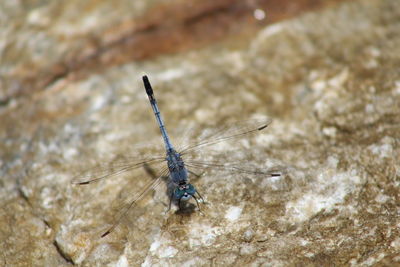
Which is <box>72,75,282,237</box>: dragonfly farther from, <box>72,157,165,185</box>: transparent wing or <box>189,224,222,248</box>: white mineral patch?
<box>189,224,222,248</box>: white mineral patch

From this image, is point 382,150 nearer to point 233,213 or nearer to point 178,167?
point 233,213

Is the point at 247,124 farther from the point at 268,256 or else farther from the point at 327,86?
the point at 268,256

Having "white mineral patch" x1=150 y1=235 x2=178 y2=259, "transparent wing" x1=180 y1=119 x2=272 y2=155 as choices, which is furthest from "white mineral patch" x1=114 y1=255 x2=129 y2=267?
"transparent wing" x1=180 y1=119 x2=272 y2=155

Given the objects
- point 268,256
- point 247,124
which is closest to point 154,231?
point 268,256

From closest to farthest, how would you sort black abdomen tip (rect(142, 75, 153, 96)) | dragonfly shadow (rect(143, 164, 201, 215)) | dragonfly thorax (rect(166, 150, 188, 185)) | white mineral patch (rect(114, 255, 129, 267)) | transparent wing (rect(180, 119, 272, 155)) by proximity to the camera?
1. white mineral patch (rect(114, 255, 129, 267))
2. dragonfly shadow (rect(143, 164, 201, 215))
3. dragonfly thorax (rect(166, 150, 188, 185))
4. transparent wing (rect(180, 119, 272, 155))
5. black abdomen tip (rect(142, 75, 153, 96))

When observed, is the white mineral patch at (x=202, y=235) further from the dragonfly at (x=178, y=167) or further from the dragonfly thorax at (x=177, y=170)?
the dragonfly thorax at (x=177, y=170)

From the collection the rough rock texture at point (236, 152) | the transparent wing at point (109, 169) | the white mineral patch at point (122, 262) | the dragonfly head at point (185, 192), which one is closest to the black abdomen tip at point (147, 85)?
the rough rock texture at point (236, 152)
